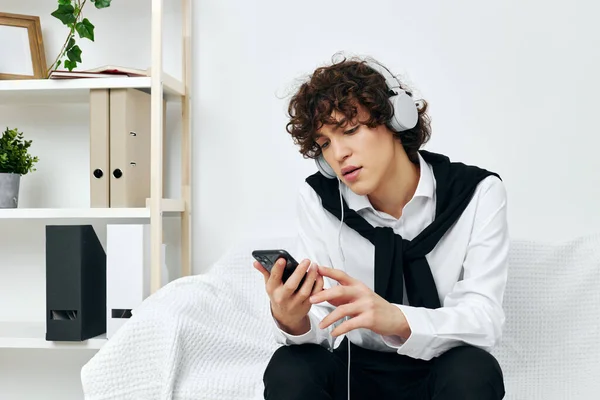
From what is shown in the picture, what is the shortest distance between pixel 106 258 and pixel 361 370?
2.85 feet

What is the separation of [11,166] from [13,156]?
0.03 metres

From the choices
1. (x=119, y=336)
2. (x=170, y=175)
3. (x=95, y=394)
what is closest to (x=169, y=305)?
(x=119, y=336)

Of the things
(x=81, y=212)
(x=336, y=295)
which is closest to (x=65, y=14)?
(x=81, y=212)

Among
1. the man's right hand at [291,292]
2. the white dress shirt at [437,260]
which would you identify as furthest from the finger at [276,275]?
the white dress shirt at [437,260]

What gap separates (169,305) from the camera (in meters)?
1.46

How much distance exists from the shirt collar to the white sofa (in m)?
0.42

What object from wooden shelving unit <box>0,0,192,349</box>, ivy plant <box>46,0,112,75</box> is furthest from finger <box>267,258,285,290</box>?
ivy plant <box>46,0,112,75</box>

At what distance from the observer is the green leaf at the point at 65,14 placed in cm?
182

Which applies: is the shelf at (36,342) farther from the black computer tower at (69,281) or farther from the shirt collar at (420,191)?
the shirt collar at (420,191)

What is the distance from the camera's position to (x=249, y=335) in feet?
5.23

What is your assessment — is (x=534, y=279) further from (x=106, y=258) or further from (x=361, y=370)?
(x=106, y=258)

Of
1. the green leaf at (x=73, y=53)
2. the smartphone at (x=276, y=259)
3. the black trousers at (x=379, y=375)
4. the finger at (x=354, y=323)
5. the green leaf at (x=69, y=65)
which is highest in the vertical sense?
the green leaf at (x=73, y=53)

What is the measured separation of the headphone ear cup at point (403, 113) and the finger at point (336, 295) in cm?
35

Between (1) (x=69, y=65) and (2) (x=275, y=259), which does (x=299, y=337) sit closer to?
(2) (x=275, y=259)
